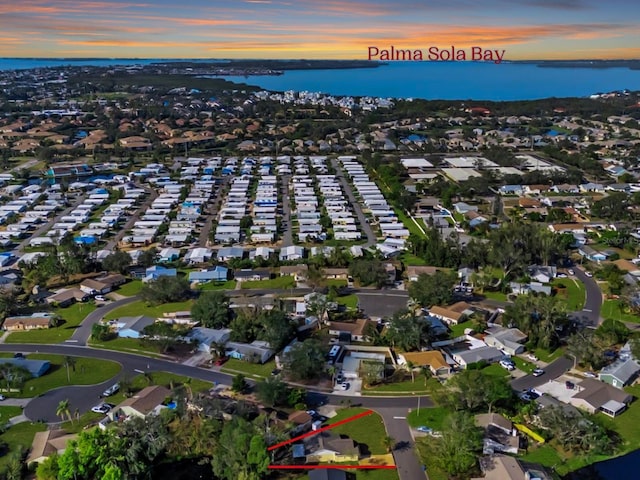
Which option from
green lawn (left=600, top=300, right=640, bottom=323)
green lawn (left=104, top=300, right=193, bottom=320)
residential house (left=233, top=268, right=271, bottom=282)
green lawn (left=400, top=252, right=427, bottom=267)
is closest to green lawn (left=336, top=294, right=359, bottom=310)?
residential house (left=233, top=268, right=271, bottom=282)

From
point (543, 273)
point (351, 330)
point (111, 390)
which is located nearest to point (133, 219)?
point (111, 390)

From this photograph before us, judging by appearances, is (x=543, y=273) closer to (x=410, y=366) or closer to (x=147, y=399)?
(x=410, y=366)

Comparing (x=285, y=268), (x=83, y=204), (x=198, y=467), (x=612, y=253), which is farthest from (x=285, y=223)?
(x=198, y=467)

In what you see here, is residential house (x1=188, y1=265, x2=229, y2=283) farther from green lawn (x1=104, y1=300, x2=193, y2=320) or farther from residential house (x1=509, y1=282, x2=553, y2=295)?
residential house (x1=509, y1=282, x2=553, y2=295)

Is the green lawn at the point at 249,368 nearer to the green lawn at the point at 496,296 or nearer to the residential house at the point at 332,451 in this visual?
the residential house at the point at 332,451

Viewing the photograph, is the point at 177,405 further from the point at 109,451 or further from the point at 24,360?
the point at 24,360

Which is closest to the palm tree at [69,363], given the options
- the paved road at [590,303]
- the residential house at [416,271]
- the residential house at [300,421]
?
the residential house at [300,421]

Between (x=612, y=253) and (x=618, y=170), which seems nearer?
(x=612, y=253)
